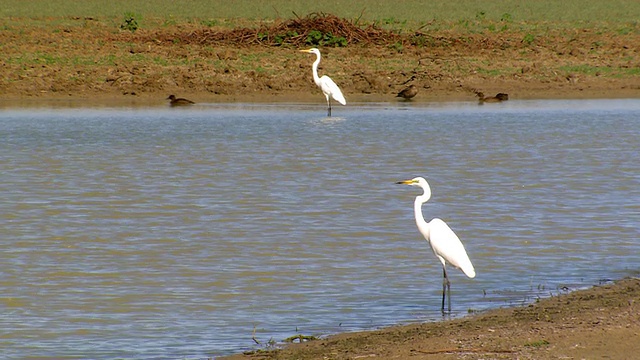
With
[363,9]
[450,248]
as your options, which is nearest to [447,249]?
[450,248]

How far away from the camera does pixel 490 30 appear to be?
112ft

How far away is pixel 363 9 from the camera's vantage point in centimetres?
4903

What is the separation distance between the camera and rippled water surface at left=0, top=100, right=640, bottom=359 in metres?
7.70

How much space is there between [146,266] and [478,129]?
11.3 m

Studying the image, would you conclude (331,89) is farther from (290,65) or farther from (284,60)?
(284,60)

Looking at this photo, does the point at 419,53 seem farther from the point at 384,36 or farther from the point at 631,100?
the point at 631,100

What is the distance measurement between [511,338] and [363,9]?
143 feet

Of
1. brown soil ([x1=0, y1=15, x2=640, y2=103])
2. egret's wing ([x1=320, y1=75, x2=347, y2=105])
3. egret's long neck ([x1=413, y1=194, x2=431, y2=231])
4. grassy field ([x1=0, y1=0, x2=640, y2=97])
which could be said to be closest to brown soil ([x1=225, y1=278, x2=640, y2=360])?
egret's long neck ([x1=413, y1=194, x2=431, y2=231])

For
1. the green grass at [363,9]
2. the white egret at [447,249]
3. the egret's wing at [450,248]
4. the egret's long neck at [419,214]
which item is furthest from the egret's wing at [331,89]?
the green grass at [363,9]

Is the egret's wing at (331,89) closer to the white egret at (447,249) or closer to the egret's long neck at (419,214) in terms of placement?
the egret's long neck at (419,214)

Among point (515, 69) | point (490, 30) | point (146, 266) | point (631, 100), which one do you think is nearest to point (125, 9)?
point (490, 30)

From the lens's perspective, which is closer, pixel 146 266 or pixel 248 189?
pixel 146 266

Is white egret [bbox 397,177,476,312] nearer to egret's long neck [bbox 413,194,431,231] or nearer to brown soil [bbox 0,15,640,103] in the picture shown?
egret's long neck [bbox 413,194,431,231]

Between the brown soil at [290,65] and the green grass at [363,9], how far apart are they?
43.0ft
